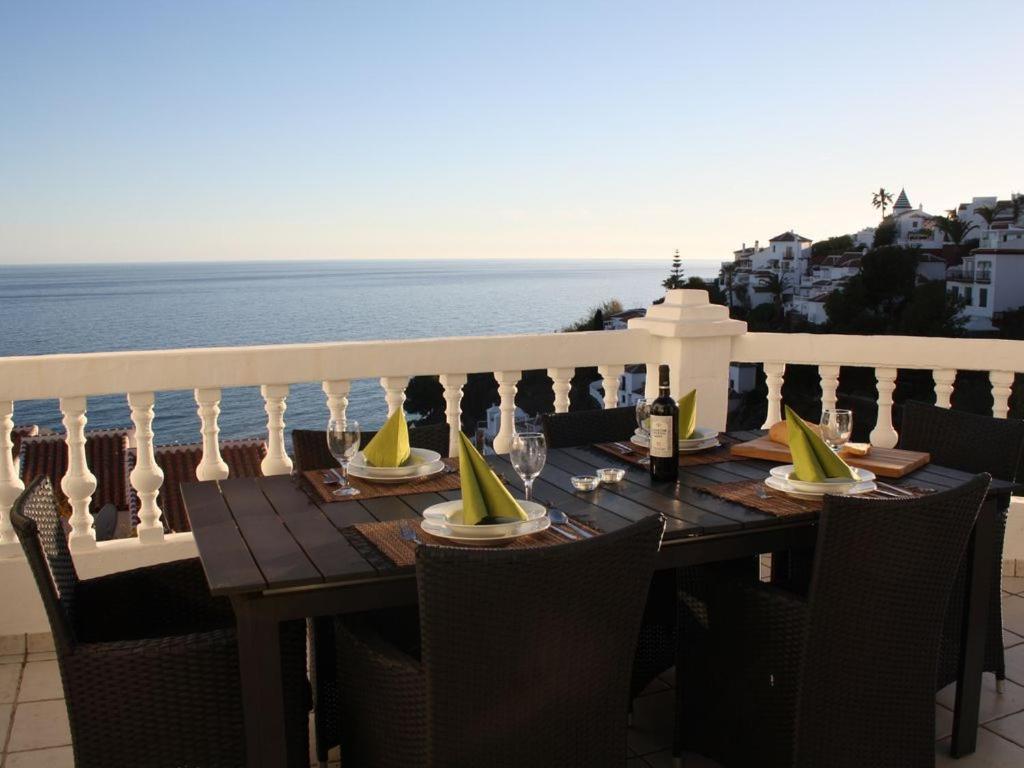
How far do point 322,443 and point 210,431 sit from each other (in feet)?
2.45

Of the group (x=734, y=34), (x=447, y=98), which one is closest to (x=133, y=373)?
(x=734, y=34)

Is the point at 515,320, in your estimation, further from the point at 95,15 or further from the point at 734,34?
the point at 734,34

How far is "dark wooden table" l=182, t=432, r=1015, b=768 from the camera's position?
1.81 meters

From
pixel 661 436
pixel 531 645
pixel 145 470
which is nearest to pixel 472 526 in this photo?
pixel 531 645

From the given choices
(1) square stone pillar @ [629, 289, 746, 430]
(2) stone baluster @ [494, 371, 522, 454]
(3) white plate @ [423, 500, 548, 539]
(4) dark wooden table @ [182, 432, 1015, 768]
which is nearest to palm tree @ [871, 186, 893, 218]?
(1) square stone pillar @ [629, 289, 746, 430]

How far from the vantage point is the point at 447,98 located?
1734 centimetres

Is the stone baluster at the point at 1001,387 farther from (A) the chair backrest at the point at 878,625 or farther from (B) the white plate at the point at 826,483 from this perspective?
(A) the chair backrest at the point at 878,625

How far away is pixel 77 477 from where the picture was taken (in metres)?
3.38

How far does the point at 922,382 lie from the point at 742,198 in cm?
750

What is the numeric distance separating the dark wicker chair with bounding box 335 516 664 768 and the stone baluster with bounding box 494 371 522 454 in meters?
1.99

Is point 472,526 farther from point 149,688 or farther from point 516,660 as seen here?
point 149,688

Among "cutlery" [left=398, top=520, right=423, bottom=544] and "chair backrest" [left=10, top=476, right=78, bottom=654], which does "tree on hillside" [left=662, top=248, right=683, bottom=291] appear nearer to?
"cutlery" [left=398, top=520, right=423, bottom=544]

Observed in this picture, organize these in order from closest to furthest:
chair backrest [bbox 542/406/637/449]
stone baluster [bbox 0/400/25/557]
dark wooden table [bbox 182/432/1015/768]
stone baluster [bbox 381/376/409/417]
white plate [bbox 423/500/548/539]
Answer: dark wooden table [bbox 182/432/1015/768], white plate [bbox 423/500/548/539], chair backrest [bbox 542/406/637/449], stone baluster [bbox 0/400/25/557], stone baluster [bbox 381/376/409/417]

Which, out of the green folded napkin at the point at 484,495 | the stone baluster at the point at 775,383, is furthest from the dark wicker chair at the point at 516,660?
the stone baluster at the point at 775,383
